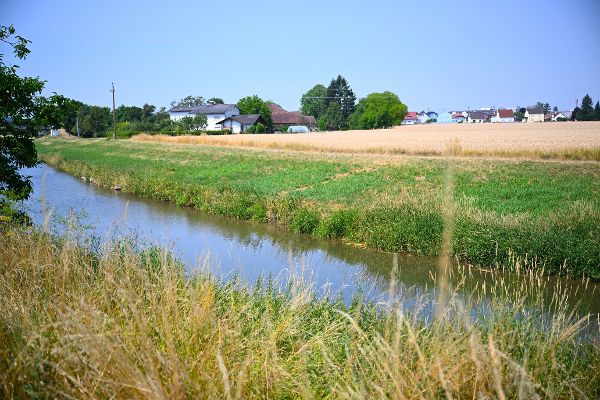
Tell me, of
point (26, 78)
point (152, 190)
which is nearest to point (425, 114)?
point (152, 190)

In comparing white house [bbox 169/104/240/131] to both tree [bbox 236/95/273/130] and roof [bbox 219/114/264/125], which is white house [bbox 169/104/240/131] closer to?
tree [bbox 236/95/273/130]

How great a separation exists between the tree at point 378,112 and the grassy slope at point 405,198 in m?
58.7

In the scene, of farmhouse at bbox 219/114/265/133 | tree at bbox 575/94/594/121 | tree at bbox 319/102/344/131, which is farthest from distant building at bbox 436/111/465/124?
farmhouse at bbox 219/114/265/133

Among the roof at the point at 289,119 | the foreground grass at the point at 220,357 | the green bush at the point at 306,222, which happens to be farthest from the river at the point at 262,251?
the roof at the point at 289,119

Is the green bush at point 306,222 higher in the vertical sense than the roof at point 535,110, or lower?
lower

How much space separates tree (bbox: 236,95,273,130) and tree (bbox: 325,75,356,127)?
20.8 metres

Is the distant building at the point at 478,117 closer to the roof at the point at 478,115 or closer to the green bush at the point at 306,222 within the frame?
the roof at the point at 478,115

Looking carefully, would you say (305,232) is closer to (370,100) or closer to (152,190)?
(152,190)

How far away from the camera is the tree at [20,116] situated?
899cm

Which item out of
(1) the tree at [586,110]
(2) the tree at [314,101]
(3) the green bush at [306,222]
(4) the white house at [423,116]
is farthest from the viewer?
(4) the white house at [423,116]

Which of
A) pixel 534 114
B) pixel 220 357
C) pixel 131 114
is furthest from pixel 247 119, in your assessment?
pixel 534 114

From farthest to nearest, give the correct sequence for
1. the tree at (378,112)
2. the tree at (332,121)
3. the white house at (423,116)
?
1. the white house at (423,116)
2. the tree at (378,112)
3. the tree at (332,121)

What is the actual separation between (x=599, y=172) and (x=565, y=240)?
37.9ft

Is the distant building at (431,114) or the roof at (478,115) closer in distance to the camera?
the roof at (478,115)
